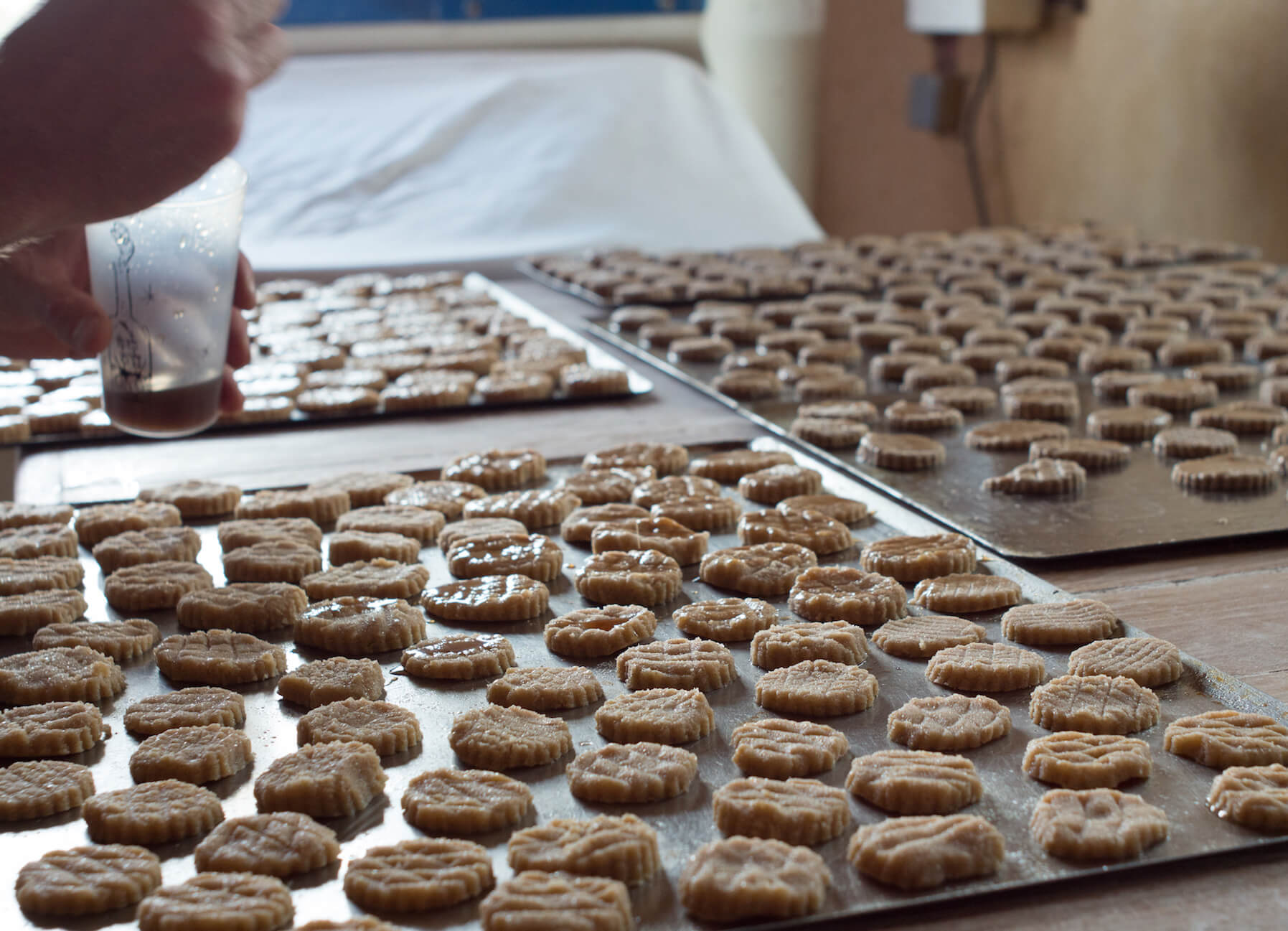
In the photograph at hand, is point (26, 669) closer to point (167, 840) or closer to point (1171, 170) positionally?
point (167, 840)

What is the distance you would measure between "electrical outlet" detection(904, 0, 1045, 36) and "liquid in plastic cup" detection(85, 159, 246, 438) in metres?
5.24

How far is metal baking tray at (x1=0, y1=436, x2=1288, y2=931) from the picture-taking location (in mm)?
1018

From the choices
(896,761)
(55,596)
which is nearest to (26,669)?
(55,596)

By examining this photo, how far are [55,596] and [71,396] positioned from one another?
1.10 metres

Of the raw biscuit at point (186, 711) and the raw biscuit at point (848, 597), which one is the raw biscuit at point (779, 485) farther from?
the raw biscuit at point (186, 711)

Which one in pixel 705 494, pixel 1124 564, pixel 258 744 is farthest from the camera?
pixel 705 494

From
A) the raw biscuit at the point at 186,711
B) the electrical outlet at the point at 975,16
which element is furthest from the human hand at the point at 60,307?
the electrical outlet at the point at 975,16

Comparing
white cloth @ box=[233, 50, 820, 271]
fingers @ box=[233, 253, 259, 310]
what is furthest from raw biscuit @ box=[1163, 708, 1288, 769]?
white cloth @ box=[233, 50, 820, 271]

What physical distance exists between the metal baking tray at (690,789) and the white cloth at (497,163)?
10.9 ft

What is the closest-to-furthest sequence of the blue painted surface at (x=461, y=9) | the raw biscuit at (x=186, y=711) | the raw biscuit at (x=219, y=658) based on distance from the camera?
the raw biscuit at (x=186, y=711) → the raw biscuit at (x=219, y=658) → the blue painted surface at (x=461, y=9)

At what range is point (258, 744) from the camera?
1.29 metres

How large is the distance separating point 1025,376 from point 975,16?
392cm

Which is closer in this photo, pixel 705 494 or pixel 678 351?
pixel 705 494

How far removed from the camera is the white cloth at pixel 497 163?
4898 millimetres
